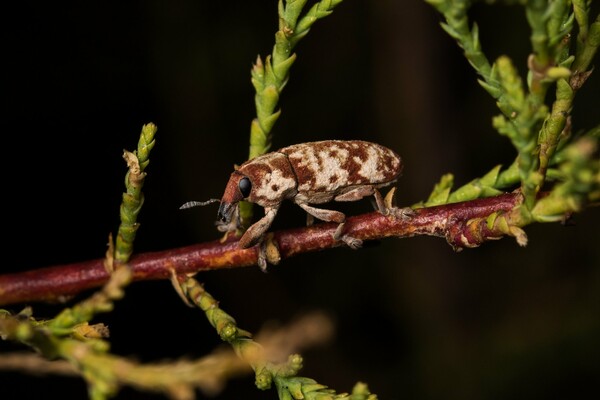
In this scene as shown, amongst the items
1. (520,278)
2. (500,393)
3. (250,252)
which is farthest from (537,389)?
(250,252)

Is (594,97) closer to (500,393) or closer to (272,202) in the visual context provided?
(500,393)

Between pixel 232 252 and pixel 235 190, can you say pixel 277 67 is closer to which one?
pixel 235 190

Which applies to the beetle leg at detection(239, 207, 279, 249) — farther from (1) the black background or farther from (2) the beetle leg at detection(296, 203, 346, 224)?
(1) the black background

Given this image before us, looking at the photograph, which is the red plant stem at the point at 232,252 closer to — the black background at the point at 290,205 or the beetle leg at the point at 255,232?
the beetle leg at the point at 255,232

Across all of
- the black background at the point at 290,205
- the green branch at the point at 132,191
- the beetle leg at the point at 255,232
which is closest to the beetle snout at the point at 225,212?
the beetle leg at the point at 255,232

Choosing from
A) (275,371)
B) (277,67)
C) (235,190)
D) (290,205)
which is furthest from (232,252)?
(290,205)

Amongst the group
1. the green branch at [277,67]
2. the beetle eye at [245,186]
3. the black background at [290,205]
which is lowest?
the black background at [290,205]

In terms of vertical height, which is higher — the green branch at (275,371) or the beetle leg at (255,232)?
the beetle leg at (255,232)
